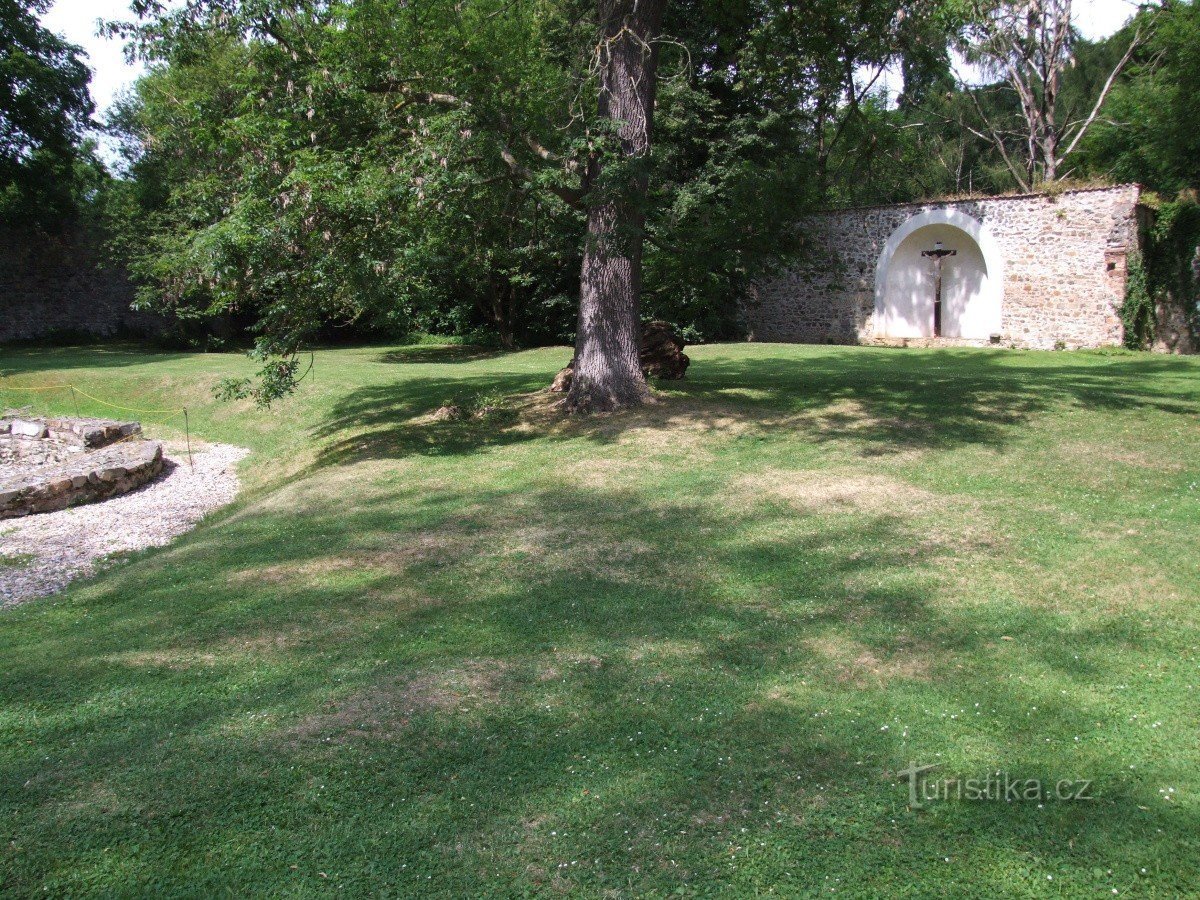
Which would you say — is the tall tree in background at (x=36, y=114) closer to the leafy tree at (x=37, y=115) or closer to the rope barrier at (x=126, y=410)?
the leafy tree at (x=37, y=115)

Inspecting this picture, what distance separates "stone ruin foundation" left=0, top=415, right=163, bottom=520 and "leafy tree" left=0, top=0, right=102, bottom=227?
47.6ft

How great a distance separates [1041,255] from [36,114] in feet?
93.9

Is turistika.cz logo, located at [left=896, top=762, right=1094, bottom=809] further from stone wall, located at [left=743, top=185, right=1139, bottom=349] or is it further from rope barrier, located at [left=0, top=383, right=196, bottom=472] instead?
stone wall, located at [left=743, top=185, right=1139, bottom=349]

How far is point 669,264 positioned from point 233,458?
301 inches

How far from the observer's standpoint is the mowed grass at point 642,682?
10.8 feet

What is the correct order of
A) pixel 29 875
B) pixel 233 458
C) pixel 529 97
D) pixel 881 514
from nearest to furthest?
pixel 29 875 < pixel 881 514 < pixel 529 97 < pixel 233 458

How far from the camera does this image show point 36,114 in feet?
92.1

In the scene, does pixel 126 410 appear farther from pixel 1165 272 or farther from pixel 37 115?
pixel 1165 272

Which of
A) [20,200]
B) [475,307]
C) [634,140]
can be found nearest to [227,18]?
[634,140]

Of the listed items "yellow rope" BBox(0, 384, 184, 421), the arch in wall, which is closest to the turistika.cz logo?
"yellow rope" BBox(0, 384, 184, 421)

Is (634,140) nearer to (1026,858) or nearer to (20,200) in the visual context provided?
(1026,858)

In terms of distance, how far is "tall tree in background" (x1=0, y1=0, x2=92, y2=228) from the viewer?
27625 millimetres

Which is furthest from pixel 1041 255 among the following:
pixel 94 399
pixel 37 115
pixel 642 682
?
pixel 37 115

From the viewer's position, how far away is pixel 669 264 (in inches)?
552
